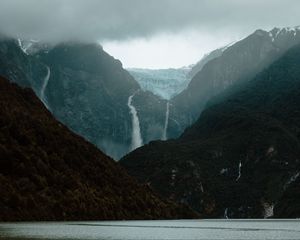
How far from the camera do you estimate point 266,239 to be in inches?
5246

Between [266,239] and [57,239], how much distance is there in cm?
4076

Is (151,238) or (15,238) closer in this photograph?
(15,238)

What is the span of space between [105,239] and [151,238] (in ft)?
37.0

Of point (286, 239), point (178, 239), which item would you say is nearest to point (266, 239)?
point (286, 239)

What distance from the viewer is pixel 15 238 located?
119 m

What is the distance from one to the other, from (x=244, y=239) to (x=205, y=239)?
299 inches

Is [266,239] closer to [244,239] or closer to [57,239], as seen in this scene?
[244,239]

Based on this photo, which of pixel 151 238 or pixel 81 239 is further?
pixel 151 238

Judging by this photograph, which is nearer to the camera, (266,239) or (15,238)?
(15,238)

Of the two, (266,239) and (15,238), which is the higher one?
(15,238)

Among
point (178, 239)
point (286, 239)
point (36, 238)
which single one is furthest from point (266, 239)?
point (36, 238)

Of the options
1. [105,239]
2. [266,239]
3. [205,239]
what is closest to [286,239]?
[266,239]

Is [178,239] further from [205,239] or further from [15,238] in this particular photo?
[15,238]

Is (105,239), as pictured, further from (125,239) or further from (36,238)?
(36,238)
